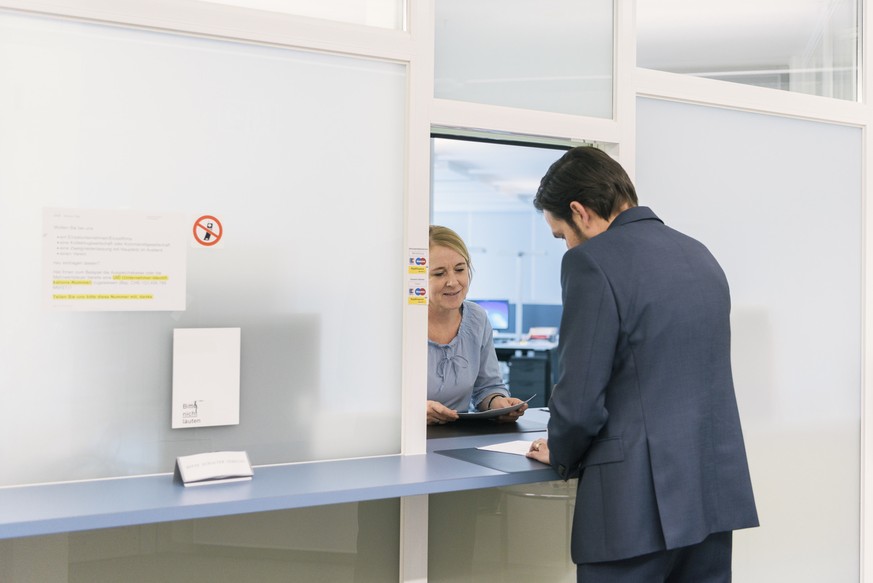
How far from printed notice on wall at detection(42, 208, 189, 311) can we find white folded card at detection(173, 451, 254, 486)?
361 mm

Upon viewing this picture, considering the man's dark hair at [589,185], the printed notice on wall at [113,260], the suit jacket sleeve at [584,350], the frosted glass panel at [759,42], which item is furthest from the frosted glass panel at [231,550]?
the frosted glass panel at [759,42]

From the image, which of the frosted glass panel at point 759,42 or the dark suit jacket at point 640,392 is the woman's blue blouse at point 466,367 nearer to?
the frosted glass panel at point 759,42

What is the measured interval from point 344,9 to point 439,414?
4.45 ft

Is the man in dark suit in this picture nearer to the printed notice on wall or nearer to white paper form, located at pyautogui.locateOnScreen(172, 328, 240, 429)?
white paper form, located at pyautogui.locateOnScreen(172, 328, 240, 429)

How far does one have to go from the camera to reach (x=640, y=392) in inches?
68.0

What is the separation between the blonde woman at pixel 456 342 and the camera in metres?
3.18

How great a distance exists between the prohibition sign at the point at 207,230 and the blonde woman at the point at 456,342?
4.37 ft

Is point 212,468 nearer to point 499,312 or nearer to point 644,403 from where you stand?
point 644,403

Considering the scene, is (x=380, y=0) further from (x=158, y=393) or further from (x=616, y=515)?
(x=616, y=515)

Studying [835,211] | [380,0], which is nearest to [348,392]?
[380,0]

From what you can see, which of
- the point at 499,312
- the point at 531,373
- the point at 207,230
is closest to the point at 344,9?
the point at 207,230

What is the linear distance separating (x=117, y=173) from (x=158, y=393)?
0.52m

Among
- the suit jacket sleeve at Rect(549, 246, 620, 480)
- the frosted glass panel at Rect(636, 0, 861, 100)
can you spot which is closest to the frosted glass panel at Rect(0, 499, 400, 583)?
the suit jacket sleeve at Rect(549, 246, 620, 480)

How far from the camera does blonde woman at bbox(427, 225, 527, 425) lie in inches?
125
